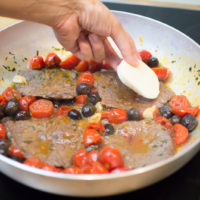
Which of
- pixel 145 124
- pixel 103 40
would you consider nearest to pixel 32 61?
pixel 103 40

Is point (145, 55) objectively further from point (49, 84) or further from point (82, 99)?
point (49, 84)

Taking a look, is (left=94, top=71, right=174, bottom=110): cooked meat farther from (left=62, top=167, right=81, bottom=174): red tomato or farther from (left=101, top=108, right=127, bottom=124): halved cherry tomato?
(left=62, top=167, right=81, bottom=174): red tomato

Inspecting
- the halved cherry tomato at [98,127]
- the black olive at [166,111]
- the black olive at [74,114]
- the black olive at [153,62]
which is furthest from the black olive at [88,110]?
the black olive at [153,62]

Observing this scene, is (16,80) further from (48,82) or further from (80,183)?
(80,183)

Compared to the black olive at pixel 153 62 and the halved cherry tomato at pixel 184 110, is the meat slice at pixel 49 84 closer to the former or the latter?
the black olive at pixel 153 62

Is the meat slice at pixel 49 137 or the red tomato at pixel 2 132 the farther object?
the red tomato at pixel 2 132

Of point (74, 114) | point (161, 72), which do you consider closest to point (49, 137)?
point (74, 114)
